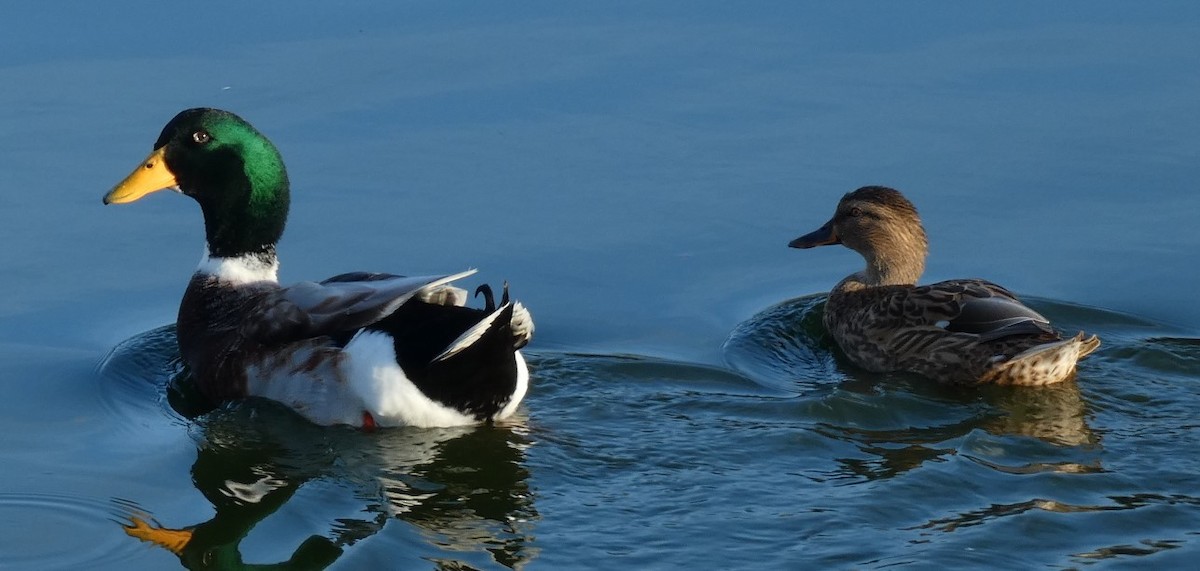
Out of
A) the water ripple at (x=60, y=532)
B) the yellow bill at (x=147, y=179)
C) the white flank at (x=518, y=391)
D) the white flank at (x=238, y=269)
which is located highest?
the yellow bill at (x=147, y=179)

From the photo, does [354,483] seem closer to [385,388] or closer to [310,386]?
[385,388]

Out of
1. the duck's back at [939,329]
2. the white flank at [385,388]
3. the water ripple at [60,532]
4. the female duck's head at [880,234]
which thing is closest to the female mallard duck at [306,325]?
the white flank at [385,388]

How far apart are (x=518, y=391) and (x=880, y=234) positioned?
257 cm

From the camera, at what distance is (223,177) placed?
930 cm

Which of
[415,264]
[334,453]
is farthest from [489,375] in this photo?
[415,264]

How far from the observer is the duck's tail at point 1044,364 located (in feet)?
28.1

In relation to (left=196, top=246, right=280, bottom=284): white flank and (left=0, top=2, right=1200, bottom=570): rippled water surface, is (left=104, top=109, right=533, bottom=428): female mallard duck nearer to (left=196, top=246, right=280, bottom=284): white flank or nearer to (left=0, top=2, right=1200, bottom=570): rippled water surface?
(left=196, top=246, right=280, bottom=284): white flank

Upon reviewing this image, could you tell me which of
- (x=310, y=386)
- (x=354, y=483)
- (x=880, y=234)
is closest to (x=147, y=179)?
A: (x=310, y=386)

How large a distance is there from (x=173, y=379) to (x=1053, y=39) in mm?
6636

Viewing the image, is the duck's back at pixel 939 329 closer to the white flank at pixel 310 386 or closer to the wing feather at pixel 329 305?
the wing feather at pixel 329 305

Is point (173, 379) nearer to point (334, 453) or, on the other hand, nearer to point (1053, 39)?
point (334, 453)

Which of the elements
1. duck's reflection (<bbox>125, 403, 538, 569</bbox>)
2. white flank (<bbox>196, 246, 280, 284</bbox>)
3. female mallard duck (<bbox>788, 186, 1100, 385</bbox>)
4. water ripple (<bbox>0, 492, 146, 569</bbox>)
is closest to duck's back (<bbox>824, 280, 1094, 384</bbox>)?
female mallard duck (<bbox>788, 186, 1100, 385</bbox>)

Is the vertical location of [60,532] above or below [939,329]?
below

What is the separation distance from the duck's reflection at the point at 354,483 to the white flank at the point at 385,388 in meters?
0.07
